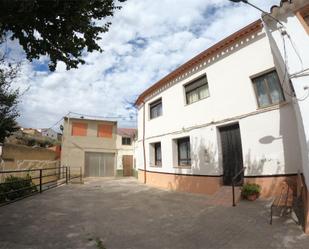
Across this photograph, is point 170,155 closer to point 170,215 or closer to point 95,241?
point 170,215

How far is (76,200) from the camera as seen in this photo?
10695mm

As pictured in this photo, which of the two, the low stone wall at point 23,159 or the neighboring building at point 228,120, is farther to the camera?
the low stone wall at point 23,159

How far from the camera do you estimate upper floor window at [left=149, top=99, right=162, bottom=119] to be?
53.7 ft

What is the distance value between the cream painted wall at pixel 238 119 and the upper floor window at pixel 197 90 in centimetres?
29

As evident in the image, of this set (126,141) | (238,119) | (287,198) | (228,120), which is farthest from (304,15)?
(126,141)

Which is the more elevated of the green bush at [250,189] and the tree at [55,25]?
the tree at [55,25]

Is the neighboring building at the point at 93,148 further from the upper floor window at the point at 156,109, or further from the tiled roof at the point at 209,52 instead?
the tiled roof at the point at 209,52

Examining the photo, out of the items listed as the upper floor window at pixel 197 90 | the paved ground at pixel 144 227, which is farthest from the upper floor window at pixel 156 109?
the paved ground at pixel 144 227

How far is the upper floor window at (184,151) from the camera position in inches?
528

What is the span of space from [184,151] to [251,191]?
5.44 m

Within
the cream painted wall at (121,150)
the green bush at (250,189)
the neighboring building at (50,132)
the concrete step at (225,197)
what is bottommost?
the concrete step at (225,197)

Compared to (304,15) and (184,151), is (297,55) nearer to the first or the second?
(304,15)

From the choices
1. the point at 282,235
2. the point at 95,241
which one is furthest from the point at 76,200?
the point at 282,235

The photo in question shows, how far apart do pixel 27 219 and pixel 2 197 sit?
3238 millimetres
